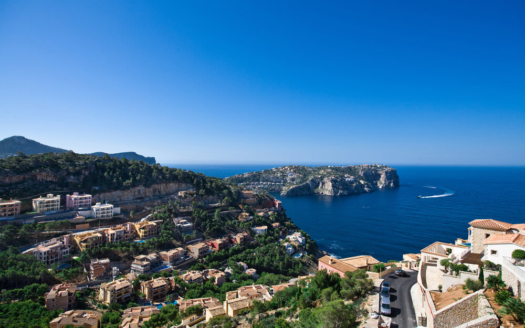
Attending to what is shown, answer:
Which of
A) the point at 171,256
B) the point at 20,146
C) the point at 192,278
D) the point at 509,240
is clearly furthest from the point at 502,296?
the point at 20,146

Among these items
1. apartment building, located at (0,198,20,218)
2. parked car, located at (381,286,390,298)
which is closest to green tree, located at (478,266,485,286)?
parked car, located at (381,286,390,298)

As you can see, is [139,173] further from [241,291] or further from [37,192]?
[241,291]

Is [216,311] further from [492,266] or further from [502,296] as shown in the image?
[492,266]

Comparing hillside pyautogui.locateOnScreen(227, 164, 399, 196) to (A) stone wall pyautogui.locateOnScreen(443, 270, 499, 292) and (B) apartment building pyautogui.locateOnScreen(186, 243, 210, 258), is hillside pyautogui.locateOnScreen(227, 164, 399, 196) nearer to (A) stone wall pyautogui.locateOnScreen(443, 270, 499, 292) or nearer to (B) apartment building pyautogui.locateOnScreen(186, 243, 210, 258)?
(B) apartment building pyautogui.locateOnScreen(186, 243, 210, 258)

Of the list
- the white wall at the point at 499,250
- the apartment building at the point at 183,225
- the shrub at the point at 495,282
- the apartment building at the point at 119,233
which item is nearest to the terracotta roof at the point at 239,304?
the shrub at the point at 495,282

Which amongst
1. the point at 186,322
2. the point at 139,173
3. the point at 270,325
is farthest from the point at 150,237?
the point at 270,325

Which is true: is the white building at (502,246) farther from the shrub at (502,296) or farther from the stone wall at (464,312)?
the stone wall at (464,312)
